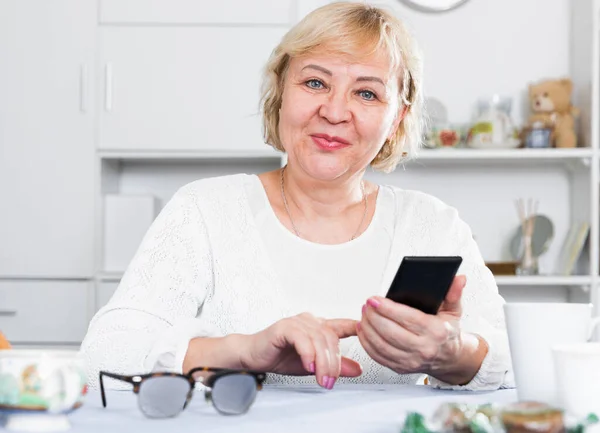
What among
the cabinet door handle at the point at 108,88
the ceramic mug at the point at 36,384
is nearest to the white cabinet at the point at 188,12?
the cabinet door handle at the point at 108,88

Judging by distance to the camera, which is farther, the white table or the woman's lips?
the woman's lips

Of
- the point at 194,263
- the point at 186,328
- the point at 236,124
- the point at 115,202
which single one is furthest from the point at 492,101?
the point at 186,328

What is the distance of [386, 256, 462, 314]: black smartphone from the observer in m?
1.02

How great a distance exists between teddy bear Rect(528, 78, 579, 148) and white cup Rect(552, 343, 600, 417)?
231 centimetres

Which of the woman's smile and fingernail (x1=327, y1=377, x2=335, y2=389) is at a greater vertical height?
the woman's smile

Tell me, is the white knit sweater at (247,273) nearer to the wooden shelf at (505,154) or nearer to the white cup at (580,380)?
the white cup at (580,380)

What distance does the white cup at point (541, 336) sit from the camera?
3.11 ft

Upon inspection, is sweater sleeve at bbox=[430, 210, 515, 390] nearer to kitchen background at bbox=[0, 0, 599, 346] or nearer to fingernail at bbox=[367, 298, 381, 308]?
fingernail at bbox=[367, 298, 381, 308]

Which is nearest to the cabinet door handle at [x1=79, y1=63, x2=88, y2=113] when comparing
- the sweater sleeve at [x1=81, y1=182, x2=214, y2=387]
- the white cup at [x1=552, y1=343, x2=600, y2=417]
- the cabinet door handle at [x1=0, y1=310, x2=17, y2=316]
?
Result: the cabinet door handle at [x1=0, y1=310, x2=17, y2=316]

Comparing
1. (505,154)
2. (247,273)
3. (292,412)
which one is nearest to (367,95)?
(247,273)

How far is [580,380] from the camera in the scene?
846 millimetres

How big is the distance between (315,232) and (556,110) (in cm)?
170

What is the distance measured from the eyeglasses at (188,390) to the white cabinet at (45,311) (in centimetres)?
216

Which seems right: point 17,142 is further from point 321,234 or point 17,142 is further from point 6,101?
point 321,234
